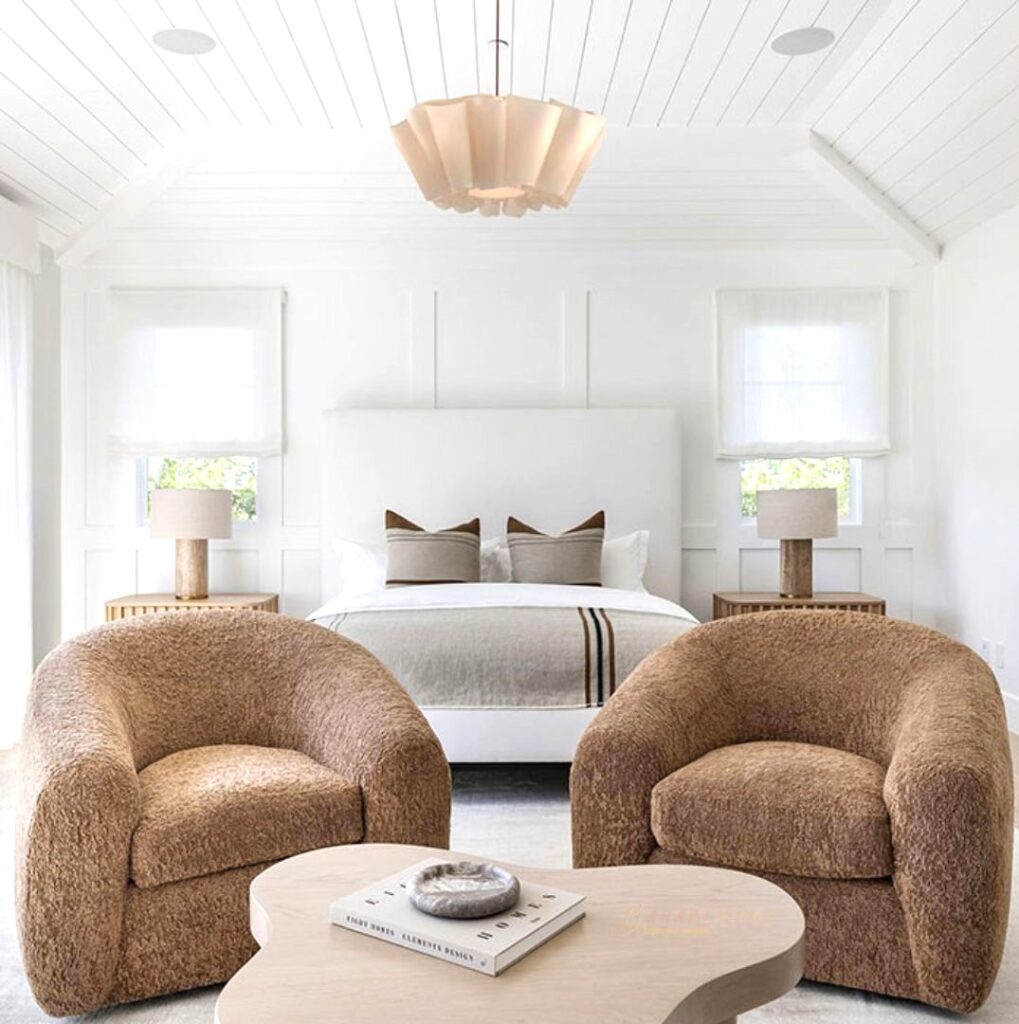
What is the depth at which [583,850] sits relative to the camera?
2545 mm

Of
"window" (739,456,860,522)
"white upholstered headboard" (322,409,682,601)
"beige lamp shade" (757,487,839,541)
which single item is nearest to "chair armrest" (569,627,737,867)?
"beige lamp shade" (757,487,839,541)

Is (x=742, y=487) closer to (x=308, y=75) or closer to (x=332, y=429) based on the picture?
(x=332, y=429)

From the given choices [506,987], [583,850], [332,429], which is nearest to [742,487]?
[332,429]

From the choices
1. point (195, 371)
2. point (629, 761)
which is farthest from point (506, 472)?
point (629, 761)

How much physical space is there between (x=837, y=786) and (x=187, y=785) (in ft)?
4.70

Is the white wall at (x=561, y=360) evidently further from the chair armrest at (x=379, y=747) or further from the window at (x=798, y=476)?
the chair armrest at (x=379, y=747)

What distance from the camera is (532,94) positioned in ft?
14.0

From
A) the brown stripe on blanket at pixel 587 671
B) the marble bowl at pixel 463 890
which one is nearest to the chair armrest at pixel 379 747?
the marble bowl at pixel 463 890

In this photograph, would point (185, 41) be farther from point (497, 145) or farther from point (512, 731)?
point (512, 731)

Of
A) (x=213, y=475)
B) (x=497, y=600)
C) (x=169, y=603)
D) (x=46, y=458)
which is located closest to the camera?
(x=497, y=600)

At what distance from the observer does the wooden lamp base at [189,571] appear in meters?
5.38

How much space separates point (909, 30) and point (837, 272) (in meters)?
2.16

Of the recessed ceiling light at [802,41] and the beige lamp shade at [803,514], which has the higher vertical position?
the recessed ceiling light at [802,41]

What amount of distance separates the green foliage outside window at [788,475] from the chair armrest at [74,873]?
4.27m
